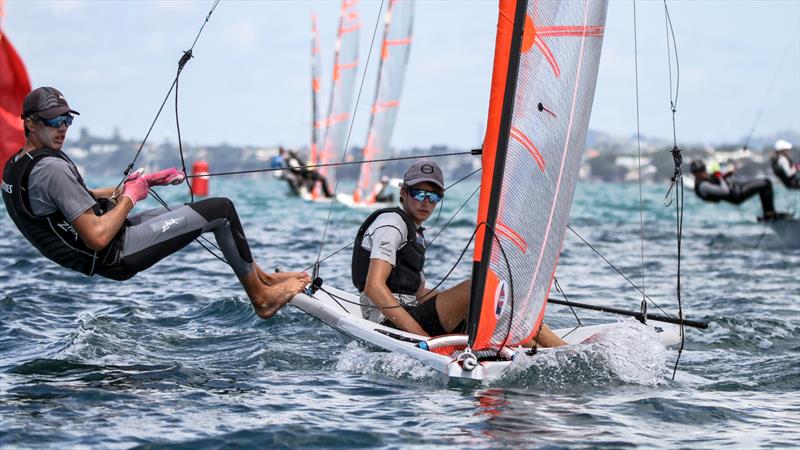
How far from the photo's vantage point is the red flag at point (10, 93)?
6730mm

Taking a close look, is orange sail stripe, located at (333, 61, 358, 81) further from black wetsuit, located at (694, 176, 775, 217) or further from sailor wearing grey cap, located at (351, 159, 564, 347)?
sailor wearing grey cap, located at (351, 159, 564, 347)

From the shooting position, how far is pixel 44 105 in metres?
5.33

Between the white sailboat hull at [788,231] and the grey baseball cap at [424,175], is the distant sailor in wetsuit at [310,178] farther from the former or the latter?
the grey baseball cap at [424,175]

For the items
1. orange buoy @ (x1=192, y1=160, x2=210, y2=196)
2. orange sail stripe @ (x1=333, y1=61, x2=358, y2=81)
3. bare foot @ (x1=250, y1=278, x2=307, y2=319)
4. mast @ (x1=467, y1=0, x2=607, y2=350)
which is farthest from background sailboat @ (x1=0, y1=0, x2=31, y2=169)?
orange buoy @ (x1=192, y1=160, x2=210, y2=196)

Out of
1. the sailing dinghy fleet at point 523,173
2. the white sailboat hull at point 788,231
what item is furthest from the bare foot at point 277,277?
the white sailboat hull at point 788,231

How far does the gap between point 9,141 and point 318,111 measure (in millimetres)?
30000

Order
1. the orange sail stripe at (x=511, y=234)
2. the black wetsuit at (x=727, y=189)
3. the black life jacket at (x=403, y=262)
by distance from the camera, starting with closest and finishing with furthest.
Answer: the orange sail stripe at (x=511, y=234) < the black life jacket at (x=403, y=262) < the black wetsuit at (x=727, y=189)

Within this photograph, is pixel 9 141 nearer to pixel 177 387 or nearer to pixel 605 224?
pixel 177 387

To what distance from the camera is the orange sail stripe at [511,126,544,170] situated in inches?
214

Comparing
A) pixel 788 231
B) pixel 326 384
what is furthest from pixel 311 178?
pixel 326 384

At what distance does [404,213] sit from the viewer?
6188 millimetres

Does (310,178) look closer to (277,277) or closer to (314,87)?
(314,87)

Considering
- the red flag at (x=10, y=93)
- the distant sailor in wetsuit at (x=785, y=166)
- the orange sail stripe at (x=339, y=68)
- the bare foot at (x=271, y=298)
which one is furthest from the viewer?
the orange sail stripe at (x=339, y=68)

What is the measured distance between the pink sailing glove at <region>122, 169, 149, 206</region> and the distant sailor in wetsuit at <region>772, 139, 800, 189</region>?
15016 mm
